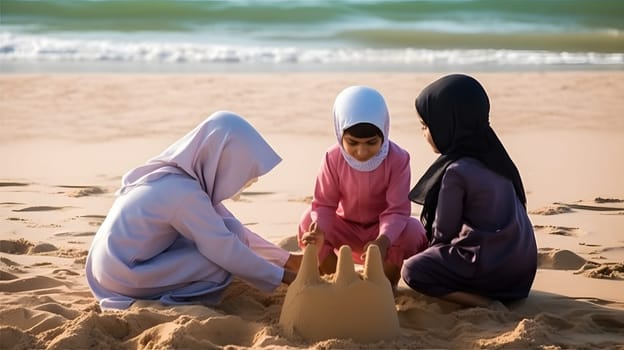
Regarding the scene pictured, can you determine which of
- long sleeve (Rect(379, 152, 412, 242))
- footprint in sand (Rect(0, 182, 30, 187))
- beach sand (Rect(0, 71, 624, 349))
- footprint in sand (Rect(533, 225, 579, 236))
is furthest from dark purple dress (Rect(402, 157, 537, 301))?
footprint in sand (Rect(0, 182, 30, 187))

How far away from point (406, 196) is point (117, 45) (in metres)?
12.8

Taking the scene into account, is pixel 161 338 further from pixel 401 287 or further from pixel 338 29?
pixel 338 29

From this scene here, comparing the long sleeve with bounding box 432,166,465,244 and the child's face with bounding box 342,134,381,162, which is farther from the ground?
the child's face with bounding box 342,134,381,162

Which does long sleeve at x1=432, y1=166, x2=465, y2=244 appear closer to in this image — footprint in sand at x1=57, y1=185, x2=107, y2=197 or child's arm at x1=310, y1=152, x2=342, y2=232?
child's arm at x1=310, y1=152, x2=342, y2=232

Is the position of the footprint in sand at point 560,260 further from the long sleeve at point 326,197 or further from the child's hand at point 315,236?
the child's hand at point 315,236

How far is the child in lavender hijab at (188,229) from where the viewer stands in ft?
14.9

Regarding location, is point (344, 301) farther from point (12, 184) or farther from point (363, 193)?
point (12, 184)

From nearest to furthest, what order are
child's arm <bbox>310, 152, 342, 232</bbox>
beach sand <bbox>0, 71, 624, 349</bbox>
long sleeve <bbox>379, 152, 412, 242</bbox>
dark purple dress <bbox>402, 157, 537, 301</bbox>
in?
1. beach sand <bbox>0, 71, 624, 349</bbox>
2. dark purple dress <bbox>402, 157, 537, 301</bbox>
3. long sleeve <bbox>379, 152, 412, 242</bbox>
4. child's arm <bbox>310, 152, 342, 232</bbox>

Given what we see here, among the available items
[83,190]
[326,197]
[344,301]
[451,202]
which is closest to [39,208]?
[83,190]

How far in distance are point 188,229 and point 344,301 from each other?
89cm

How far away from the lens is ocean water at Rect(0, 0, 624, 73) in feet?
50.6

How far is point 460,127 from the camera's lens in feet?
15.7

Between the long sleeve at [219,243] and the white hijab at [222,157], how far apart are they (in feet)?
0.41

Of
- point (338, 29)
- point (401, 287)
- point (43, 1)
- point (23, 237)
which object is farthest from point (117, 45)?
point (401, 287)
